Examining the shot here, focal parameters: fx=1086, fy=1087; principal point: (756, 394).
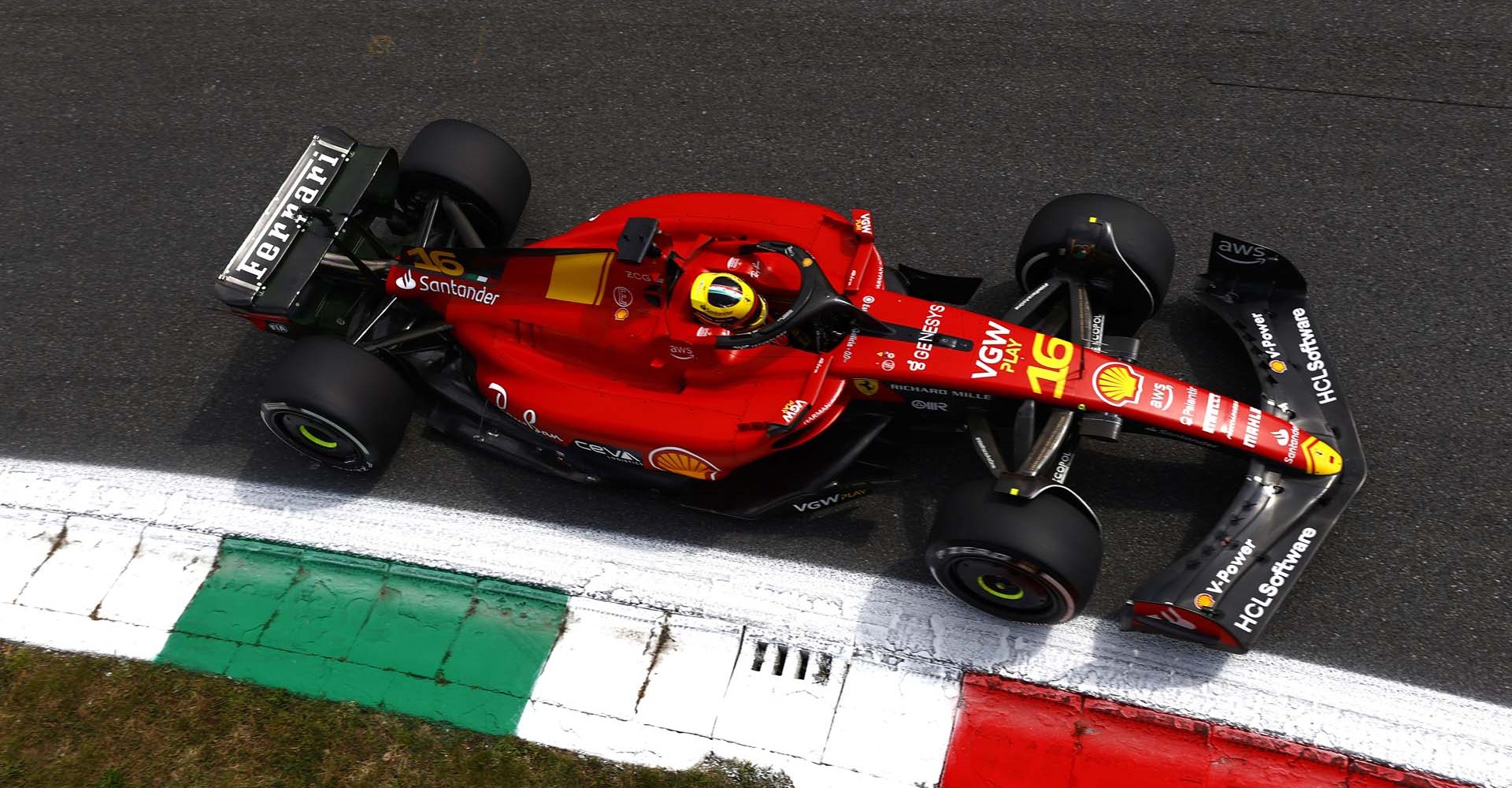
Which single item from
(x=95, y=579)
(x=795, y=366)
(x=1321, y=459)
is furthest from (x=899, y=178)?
(x=95, y=579)

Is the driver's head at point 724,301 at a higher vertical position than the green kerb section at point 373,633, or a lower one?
higher

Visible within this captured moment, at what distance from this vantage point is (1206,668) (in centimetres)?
565

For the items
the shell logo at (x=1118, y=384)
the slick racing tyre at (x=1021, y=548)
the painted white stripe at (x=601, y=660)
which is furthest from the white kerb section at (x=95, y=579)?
the shell logo at (x=1118, y=384)

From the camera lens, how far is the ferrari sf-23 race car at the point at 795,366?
545 centimetres

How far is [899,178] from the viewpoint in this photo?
300 inches

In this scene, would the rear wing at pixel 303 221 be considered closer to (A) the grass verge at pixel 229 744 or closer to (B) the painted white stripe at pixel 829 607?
(B) the painted white stripe at pixel 829 607

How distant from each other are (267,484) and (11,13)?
5.72m

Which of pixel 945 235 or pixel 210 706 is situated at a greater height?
pixel 945 235

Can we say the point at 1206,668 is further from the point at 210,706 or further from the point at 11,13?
the point at 11,13

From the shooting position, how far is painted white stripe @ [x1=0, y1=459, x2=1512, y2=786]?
5465 millimetres

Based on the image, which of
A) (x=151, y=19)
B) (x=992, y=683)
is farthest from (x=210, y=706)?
(x=151, y=19)

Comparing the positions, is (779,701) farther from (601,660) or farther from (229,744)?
(229,744)

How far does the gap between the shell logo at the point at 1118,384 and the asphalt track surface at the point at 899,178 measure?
0.77 metres

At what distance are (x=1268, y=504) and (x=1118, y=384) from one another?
955mm
